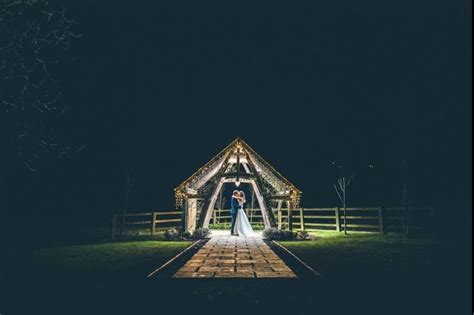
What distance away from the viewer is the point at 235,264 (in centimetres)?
805

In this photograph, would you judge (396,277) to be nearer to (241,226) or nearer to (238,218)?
(241,226)

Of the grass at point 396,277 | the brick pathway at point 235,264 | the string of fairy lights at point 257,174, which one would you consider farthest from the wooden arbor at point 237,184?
the grass at point 396,277

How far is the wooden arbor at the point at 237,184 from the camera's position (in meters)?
14.9

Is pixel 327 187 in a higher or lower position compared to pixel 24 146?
lower

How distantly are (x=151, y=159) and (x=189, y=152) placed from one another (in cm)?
608

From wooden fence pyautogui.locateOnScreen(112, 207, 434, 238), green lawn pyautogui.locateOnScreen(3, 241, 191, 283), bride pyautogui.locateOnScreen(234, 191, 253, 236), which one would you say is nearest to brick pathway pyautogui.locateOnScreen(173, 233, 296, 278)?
green lawn pyautogui.locateOnScreen(3, 241, 191, 283)

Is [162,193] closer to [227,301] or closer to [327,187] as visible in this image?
[327,187]

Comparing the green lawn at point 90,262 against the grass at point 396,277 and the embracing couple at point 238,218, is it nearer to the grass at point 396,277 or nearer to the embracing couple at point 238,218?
the grass at point 396,277

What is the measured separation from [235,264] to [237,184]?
7.26 metres

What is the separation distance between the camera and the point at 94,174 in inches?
1987

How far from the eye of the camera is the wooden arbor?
14.9m

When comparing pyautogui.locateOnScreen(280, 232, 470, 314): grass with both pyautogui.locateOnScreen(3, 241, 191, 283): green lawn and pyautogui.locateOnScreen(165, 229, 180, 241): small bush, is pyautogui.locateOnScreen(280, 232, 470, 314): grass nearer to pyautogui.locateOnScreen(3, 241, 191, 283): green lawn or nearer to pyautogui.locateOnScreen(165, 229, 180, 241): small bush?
Answer: pyautogui.locateOnScreen(3, 241, 191, 283): green lawn

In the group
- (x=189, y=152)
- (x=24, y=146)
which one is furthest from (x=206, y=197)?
(x=189, y=152)

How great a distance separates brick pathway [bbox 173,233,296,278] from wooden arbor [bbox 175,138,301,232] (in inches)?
161
